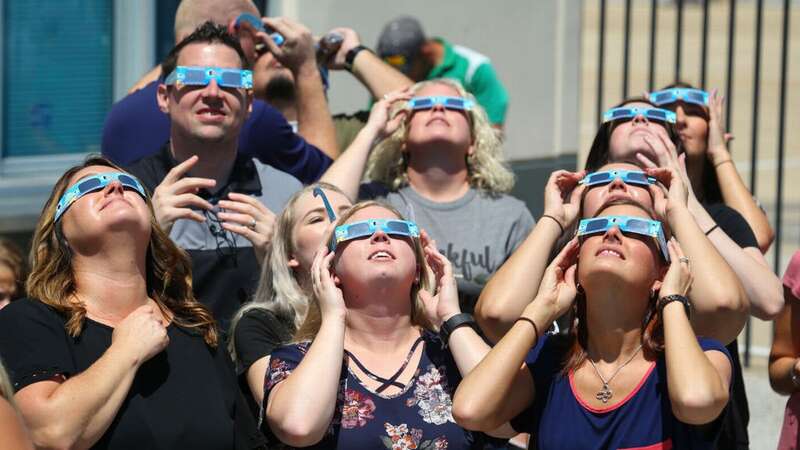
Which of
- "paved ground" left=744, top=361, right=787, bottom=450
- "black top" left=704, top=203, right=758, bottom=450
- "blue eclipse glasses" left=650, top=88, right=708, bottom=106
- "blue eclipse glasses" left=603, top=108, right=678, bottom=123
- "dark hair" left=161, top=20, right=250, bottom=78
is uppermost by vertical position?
"dark hair" left=161, top=20, right=250, bottom=78

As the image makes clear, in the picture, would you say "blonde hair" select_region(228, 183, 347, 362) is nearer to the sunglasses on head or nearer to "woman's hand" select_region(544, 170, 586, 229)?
the sunglasses on head

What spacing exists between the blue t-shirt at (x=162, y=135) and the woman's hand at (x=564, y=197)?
53.3 inches

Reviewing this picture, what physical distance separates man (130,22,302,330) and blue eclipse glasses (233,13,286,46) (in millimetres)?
492

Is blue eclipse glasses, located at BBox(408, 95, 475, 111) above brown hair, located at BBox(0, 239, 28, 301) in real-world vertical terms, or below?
above

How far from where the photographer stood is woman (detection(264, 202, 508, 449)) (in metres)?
3.75

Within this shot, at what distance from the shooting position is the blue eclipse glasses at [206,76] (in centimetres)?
493

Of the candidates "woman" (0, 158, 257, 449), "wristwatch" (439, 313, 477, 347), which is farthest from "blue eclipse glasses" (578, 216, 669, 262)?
"woman" (0, 158, 257, 449)

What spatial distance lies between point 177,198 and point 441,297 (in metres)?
0.99

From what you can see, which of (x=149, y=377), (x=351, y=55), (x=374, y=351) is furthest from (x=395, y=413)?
(x=351, y=55)

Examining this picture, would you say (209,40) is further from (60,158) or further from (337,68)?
(60,158)

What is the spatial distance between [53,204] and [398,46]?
370 cm

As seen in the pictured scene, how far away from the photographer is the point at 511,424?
389 centimetres

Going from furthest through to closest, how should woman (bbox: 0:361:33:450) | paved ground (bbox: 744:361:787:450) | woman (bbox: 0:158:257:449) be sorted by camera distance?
paved ground (bbox: 744:361:787:450) → woman (bbox: 0:158:257:449) → woman (bbox: 0:361:33:450)

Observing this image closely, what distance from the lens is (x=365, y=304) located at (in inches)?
159
